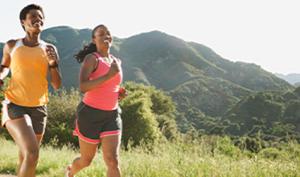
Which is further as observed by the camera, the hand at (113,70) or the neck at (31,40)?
the neck at (31,40)

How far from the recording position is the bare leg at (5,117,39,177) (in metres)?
4.04

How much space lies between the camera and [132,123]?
116 ft

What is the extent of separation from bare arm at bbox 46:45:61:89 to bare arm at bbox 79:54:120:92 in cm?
28

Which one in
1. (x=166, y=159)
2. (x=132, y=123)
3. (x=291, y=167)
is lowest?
(x=132, y=123)

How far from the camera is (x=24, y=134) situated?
4.12 m

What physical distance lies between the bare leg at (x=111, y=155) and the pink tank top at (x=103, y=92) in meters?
0.35

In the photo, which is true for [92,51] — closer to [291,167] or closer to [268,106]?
[291,167]

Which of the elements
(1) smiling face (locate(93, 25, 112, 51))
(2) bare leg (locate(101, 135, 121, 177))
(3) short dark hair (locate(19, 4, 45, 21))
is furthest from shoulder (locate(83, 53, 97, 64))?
(2) bare leg (locate(101, 135, 121, 177))

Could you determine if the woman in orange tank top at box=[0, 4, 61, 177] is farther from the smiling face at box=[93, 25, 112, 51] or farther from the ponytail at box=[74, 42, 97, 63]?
the smiling face at box=[93, 25, 112, 51]

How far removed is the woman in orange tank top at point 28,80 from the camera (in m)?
4.24

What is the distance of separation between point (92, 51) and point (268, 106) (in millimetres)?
91331

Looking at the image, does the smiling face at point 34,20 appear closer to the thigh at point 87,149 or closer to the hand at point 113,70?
the hand at point 113,70

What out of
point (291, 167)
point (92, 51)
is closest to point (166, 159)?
point (291, 167)

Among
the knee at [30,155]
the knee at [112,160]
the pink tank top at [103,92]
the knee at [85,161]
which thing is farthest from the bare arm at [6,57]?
the knee at [112,160]
